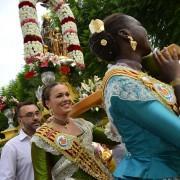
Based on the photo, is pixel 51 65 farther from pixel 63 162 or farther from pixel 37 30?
pixel 37 30

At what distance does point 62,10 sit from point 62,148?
8600 mm

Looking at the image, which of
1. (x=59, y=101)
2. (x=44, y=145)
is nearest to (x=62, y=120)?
(x=59, y=101)

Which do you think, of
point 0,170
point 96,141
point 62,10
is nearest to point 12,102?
point 0,170

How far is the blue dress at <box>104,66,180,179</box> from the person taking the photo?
2.16 meters

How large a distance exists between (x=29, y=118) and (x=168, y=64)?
8.83 ft

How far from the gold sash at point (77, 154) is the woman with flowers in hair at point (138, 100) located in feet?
4.38

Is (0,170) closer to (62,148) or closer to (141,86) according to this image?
(62,148)

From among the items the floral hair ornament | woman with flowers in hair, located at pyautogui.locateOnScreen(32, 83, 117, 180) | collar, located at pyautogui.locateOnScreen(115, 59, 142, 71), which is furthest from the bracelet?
woman with flowers in hair, located at pyautogui.locateOnScreen(32, 83, 117, 180)

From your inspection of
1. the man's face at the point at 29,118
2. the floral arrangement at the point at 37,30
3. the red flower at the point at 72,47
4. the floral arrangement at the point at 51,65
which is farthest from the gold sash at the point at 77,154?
the red flower at the point at 72,47

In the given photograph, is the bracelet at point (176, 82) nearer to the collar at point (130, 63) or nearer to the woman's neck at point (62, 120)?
the collar at point (130, 63)

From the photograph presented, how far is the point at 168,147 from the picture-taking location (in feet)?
7.27

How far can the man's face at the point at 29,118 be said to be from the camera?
192 inches

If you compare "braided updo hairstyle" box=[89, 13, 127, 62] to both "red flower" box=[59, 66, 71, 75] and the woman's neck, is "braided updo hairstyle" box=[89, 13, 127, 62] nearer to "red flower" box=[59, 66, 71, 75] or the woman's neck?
the woman's neck

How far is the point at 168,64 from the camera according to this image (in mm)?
2424
